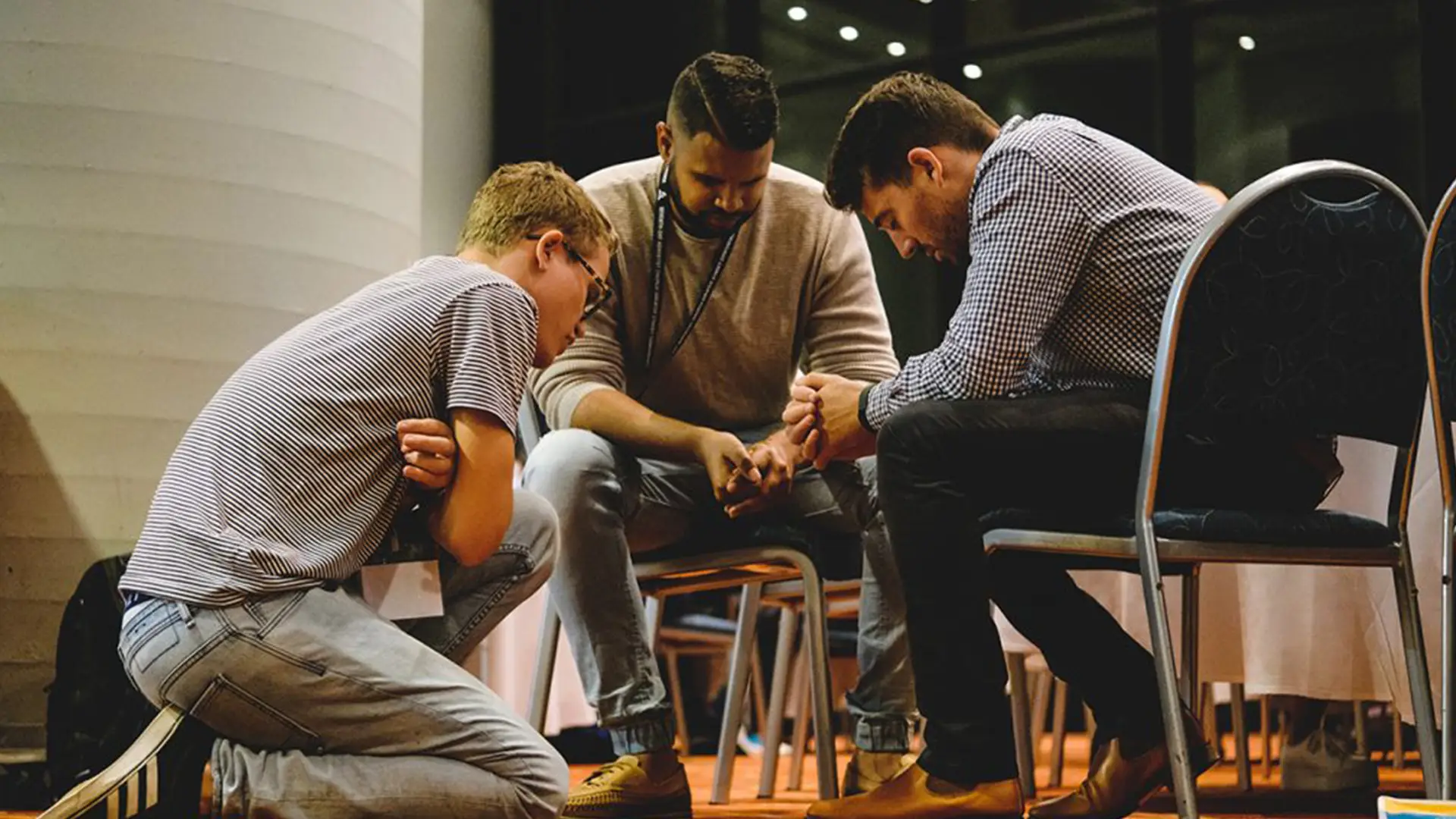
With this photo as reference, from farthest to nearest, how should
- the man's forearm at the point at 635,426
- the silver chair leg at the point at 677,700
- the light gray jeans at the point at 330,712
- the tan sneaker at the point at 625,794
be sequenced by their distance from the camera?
1. the silver chair leg at the point at 677,700
2. the man's forearm at the point at 635,426
3. the tan sneaker at the point at 625,794
4. the light gray jeans at the point at 330,712

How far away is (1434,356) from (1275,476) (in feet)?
0.66

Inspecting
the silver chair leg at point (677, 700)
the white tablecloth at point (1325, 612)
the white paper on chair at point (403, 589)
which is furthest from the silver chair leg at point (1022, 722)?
the silver chair leg at point (677, 700)

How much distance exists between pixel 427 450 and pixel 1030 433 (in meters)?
0.65

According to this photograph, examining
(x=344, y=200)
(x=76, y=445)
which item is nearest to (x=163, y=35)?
(x=344, y=200)

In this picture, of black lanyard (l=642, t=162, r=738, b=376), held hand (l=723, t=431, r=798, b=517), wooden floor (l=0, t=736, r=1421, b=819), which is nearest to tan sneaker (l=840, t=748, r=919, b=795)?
wooden floor (l=0, t=736, r=1421, b=819)

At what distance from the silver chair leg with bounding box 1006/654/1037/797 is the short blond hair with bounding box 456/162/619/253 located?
1180 millimetres

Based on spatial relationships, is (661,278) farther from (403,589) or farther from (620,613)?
(403,589)

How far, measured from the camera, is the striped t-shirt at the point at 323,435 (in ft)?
5.27

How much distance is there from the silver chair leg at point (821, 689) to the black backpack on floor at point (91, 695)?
109cm

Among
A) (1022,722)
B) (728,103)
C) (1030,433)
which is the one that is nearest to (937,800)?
(1030,433)

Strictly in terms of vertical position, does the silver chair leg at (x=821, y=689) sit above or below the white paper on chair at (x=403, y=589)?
below

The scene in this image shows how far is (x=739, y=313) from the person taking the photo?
2348mm

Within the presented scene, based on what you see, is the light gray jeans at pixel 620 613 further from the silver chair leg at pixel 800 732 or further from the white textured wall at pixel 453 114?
the white textured wall at pixel 453 114

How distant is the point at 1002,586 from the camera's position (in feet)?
6.30
